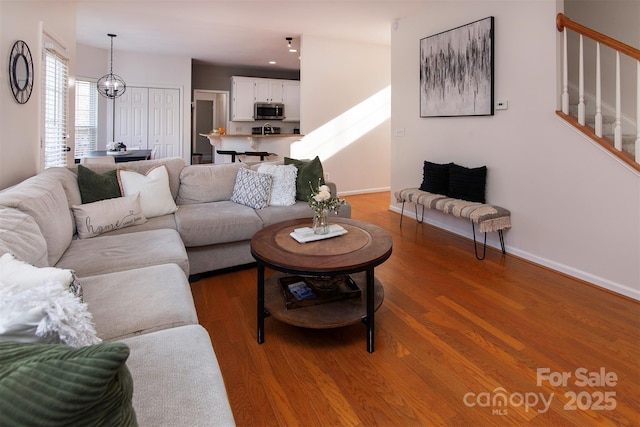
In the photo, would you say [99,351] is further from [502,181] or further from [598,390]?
[502,181]

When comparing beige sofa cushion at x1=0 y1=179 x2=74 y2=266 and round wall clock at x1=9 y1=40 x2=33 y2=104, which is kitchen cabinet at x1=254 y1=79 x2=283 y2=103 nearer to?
round wall clock at x1=9 y1=40 x2=33 y2=104

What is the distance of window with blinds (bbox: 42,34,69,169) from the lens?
11.4ft

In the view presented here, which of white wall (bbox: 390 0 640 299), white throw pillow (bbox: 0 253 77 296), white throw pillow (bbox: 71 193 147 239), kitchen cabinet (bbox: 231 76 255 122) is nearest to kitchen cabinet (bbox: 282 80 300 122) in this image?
kitchen cabinet (bbox: 231 76 255 122)

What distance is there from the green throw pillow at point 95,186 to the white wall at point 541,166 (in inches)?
136

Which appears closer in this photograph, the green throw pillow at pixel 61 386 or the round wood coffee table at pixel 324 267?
the green throw pillow at pixel 61 386

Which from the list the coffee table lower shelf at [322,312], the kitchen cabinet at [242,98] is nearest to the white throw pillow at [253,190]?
the coffee table lower shelf at [322,312]

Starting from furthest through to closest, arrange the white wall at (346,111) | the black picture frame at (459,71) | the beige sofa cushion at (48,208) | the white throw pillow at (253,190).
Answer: the white wall at (346,111) < the black picture frame at (459,71) < the white throw pillow at (253,190) < the beige sofa cushion at (48,208)

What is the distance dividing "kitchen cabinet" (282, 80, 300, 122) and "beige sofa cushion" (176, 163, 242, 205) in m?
5.55

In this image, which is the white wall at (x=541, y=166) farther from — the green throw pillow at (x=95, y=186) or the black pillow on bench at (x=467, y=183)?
the green throw pillow at (x=95, y=186)

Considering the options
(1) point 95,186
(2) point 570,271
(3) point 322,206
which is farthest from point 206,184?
(2) point 570,271

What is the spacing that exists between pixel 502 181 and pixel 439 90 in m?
1.36

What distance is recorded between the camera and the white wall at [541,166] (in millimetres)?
2717

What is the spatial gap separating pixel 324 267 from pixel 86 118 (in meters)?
7.00

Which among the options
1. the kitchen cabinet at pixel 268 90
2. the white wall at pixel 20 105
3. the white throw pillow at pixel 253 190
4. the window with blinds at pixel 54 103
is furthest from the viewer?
the kitchen cabinet at pixel 268 90
